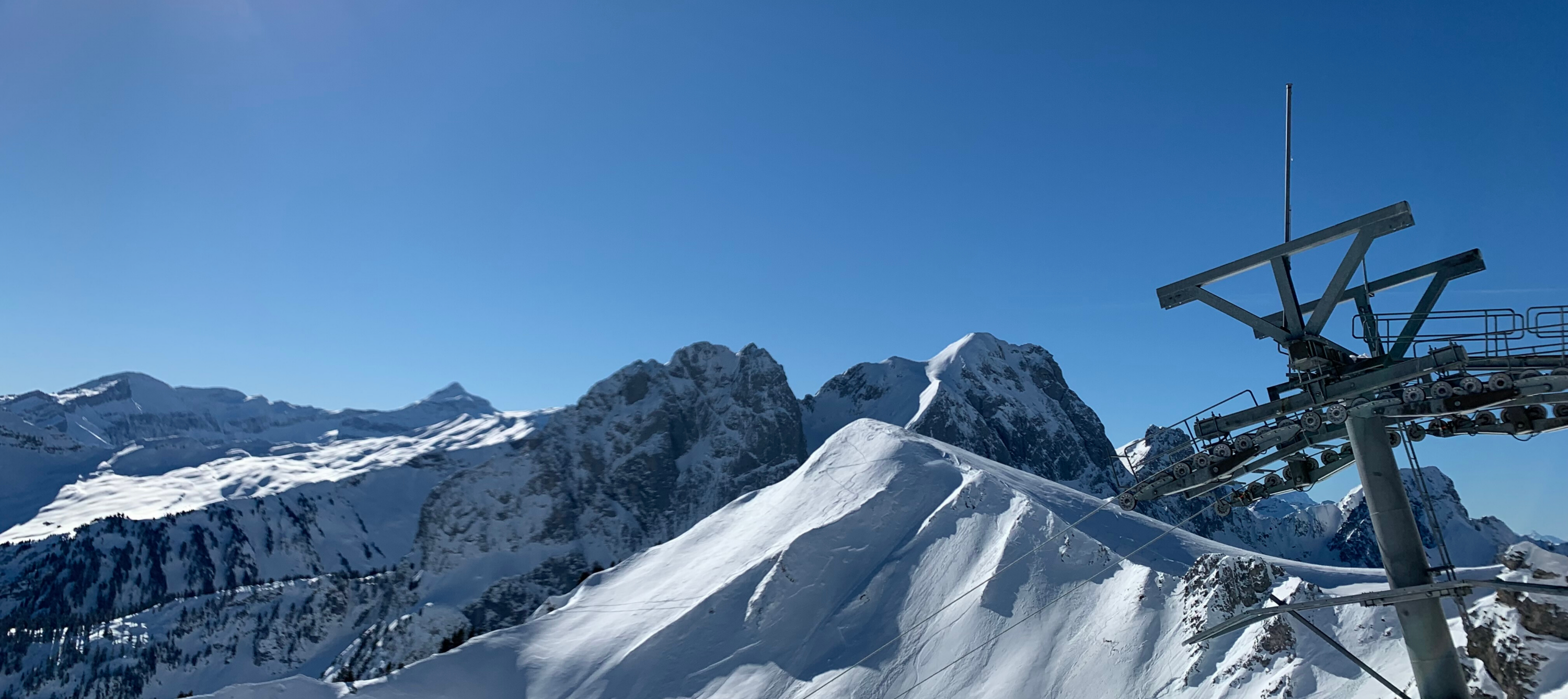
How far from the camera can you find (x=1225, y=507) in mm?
17250

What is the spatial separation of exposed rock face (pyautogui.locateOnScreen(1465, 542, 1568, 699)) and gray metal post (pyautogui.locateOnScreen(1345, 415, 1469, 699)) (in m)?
8.73

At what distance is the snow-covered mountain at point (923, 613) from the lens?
32781 mm

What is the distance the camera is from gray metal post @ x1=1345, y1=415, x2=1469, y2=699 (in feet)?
42.8

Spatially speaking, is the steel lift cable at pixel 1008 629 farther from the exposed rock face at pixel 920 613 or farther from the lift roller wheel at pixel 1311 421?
the lift roller wheel at pixel 1311 421

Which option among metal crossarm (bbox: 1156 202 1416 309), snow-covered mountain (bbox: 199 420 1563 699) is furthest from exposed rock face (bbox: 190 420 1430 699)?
metal crossarm (bbox: 1156 202 1416 309)

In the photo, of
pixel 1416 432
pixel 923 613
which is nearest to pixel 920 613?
pixel 923 613

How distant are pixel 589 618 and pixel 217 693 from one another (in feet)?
76.6

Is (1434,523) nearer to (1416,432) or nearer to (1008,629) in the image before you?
(1416,432)

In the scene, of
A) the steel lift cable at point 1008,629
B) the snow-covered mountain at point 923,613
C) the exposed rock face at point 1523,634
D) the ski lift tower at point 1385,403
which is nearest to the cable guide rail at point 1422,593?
the ski lift tower at point 1385,403

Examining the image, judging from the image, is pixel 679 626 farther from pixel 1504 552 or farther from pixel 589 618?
pixel 1504 552

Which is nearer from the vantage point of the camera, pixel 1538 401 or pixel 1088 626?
pixel 1538 401

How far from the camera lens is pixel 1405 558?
44.0 ft

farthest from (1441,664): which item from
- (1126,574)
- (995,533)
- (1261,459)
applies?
(995,533)

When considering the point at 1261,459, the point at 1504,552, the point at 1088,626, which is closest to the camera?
the point at 1261,459
